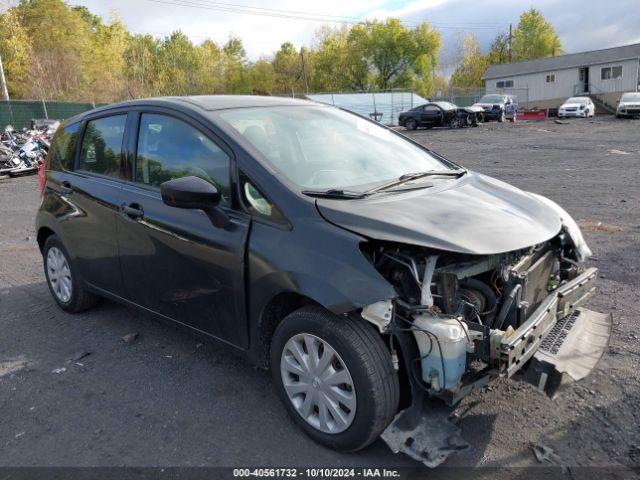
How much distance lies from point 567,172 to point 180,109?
35.7 ft

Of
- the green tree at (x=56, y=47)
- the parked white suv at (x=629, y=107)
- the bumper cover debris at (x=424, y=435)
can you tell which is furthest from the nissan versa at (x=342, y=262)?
the green tree at (x=56, y=47)

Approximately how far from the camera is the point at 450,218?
9.48 ft

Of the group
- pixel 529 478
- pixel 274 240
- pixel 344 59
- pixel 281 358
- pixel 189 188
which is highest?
pixel 344 59

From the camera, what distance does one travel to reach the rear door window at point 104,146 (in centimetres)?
409

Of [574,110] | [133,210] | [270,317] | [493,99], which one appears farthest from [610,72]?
[270,317]

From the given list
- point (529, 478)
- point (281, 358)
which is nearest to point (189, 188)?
point (281, 358)

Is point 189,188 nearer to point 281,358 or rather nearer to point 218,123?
point 218,123

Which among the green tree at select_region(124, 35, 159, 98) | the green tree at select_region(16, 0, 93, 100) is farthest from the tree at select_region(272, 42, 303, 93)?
the green tree at select_region(16, 0, 93, 100)

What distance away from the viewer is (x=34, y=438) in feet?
10.3

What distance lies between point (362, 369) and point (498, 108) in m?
34.4

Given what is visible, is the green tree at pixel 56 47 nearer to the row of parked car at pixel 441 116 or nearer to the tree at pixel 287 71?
the row of parked car at pixel 441 116

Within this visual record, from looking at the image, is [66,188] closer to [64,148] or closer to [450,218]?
[64,148]

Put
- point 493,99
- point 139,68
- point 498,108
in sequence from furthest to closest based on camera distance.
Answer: point 139,68 → point 493,99 → point 498,108

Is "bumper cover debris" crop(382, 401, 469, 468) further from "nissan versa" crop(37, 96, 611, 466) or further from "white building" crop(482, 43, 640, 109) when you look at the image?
"white building" crop(482, 43, 640, 109)
